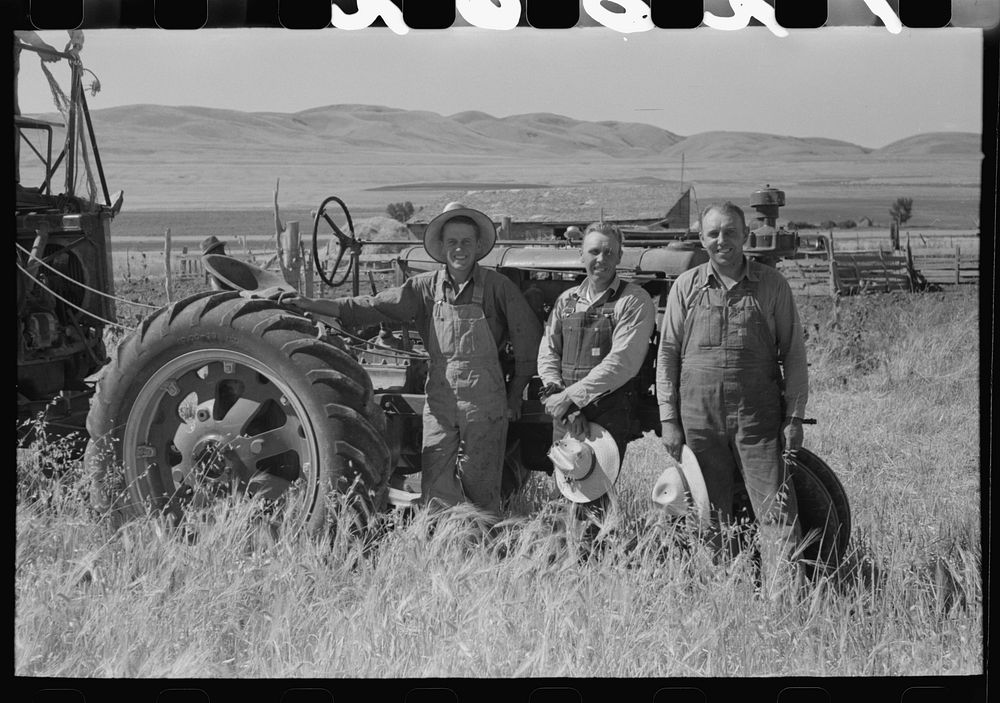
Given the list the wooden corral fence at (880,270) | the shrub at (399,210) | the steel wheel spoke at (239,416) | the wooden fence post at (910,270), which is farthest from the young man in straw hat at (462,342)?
the wooden fence post at (910,270)

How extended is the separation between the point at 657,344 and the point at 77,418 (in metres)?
3.52

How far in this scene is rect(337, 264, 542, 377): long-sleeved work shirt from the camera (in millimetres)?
4891

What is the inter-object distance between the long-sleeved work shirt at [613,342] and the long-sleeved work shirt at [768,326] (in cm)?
11

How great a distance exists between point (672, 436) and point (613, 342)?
51cm

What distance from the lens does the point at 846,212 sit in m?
12.2

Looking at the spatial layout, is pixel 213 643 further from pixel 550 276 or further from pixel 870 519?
pixel 870 519

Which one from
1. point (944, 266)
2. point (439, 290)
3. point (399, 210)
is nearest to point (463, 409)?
point (439, 290)

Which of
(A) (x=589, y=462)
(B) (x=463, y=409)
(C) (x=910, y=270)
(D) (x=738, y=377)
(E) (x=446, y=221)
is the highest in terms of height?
(C) (x=910, y=270)

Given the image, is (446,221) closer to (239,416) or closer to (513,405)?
(513,405)

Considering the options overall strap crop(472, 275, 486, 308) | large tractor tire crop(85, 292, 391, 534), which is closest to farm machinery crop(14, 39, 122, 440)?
large tractor tire crop(85, 292, 391, 534)

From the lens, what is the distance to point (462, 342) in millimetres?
4832

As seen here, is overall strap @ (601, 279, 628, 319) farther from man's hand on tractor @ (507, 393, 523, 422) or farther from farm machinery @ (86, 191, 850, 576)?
man's hand on tractor @ (507, 393, 523, 422)

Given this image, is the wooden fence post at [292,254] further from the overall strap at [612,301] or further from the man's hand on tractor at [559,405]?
the overall strap at [612,301]

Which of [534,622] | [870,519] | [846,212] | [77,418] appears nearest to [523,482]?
[534,622]
